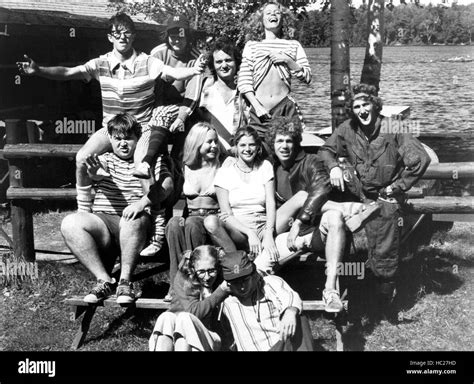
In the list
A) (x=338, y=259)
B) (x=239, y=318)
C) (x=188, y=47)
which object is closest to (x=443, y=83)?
(x=188, y=47)

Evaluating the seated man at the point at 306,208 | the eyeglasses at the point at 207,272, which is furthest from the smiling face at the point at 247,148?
the eyeglasses at the point at 207,272

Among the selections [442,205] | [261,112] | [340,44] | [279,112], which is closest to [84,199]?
[261,112]

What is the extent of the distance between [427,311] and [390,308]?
1.01 ft

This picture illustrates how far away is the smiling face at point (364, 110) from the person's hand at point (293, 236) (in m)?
0.91

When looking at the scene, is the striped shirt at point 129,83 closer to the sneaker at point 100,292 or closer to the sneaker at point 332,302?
the sneaker at point 100,292

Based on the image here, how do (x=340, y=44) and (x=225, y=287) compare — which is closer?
(x=225, y=287)

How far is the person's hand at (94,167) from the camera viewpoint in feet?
15.6

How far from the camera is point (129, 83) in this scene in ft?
16.6

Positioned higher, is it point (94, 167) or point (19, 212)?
point (94, 167)

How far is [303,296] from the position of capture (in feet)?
17.3

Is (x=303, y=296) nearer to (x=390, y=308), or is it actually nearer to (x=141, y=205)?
(x=390, y=308)

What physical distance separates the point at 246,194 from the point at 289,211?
33 cm

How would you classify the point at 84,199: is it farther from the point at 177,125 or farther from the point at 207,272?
the point at 207,272

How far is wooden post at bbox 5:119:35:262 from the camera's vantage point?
570cm
